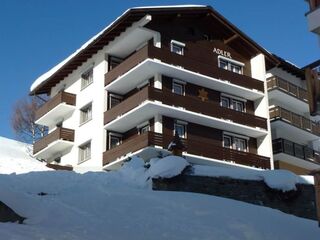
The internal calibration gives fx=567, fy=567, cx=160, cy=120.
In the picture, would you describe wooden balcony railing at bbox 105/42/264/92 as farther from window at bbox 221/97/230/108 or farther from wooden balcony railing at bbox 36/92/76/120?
wooden balcony railing at bbox 36/92/76/120

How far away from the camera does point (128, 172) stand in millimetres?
20359

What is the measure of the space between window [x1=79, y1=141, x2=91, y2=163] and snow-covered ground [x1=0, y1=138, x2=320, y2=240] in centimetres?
1314

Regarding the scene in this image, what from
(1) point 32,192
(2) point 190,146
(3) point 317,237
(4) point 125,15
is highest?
(4) point 125,15

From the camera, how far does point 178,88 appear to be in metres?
31.3

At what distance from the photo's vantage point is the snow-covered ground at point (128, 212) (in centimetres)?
1195

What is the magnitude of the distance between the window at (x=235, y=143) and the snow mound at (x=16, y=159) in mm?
10226

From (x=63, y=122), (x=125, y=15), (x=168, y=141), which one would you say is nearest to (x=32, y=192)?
(x=168, y=141)

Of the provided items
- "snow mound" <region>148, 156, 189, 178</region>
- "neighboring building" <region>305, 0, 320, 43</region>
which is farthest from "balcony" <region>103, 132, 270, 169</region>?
"neighboring building" <region>305, 0, 320, 43</region>

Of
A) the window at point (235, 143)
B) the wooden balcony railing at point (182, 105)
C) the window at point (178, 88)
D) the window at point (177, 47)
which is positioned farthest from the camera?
the window at point (235, 143)

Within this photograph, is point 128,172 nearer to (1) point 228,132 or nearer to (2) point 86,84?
(1) point 228,132

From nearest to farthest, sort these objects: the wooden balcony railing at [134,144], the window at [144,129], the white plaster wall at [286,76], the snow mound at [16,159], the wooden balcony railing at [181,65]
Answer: the snow mound at [16,159] → the wooden balcony railing at [134,144] → the wooden balcony railing at [181,65] → the window at [144,129] → the white plaster wall at [286,76]

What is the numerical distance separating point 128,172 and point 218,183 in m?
3.24

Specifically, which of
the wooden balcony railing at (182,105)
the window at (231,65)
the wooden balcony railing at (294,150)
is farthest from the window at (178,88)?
the wooden balcony railing at (294,150)

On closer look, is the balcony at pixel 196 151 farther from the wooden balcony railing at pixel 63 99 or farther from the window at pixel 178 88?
the wooden balcony railing at pixel 63 99
